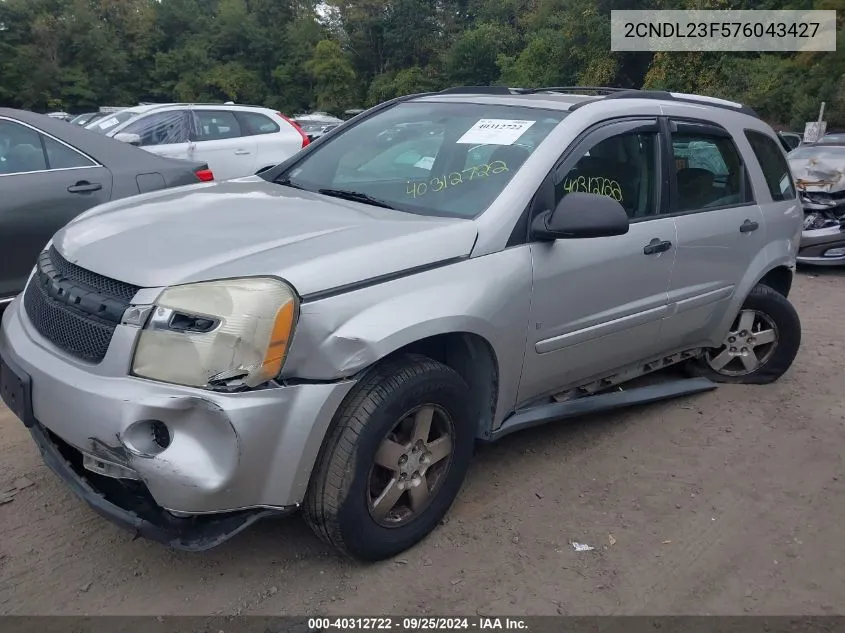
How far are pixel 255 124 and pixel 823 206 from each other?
7.03m

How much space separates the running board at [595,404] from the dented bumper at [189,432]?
105 centimetres

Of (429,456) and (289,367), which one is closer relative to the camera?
(289,367)

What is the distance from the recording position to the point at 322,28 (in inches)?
2159

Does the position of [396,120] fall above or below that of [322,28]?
below

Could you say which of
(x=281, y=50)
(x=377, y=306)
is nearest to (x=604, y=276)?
(x=377, y=306)

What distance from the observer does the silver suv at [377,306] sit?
2301mm

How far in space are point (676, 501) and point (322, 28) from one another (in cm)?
5661

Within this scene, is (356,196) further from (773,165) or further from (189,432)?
(773,165)

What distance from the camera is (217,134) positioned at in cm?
948

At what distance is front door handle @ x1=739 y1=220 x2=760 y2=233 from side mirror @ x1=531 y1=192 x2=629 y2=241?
1.51 meters

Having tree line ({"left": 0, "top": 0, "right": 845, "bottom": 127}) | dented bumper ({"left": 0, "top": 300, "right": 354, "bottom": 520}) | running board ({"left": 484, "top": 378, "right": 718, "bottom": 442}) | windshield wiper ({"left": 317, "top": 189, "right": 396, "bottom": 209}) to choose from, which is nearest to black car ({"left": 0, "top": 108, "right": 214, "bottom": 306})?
windshield wiper ({"left": 317, "top": 189, "right": 396, "bottom": 209})

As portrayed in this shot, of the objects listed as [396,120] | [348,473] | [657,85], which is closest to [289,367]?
[348,473]

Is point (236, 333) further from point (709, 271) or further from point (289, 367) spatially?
point (709, 271)

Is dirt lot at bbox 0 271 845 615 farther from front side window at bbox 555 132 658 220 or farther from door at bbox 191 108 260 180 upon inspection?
door at bbox 191 108 260 180
